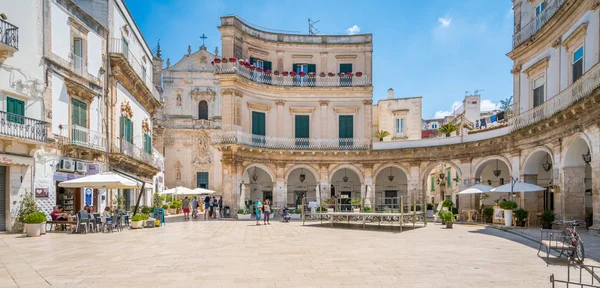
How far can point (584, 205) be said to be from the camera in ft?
59.5

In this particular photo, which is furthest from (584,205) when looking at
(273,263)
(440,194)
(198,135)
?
(198,135)

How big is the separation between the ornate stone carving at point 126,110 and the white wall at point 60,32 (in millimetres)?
5653

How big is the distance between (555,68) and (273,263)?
16.7 meters

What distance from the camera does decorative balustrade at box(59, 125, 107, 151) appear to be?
1936cm

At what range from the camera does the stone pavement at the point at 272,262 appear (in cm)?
838

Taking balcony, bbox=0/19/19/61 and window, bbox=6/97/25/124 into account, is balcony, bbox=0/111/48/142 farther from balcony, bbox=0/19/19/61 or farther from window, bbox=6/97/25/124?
balcony, bbox=0/19/19/61

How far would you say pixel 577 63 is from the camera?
722 inches

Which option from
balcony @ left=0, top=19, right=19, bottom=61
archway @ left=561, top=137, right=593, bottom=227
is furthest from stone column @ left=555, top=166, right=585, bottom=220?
balcony @ left=0, top=19, right=19, bottom=61

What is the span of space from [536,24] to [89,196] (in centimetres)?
2300

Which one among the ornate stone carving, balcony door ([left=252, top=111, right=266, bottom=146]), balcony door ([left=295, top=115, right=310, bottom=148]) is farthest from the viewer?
balcony door ([left=295, top=115, right=310, bottom=148])

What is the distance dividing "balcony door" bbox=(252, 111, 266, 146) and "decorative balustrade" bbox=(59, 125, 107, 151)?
10.2 meters

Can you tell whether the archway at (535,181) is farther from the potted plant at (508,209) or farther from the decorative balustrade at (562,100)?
the potted plant at (508,209)

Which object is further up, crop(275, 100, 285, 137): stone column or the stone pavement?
crop(275, 100, 285, 137): stone column

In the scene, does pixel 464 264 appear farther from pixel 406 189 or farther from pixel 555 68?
pixel 406 189
